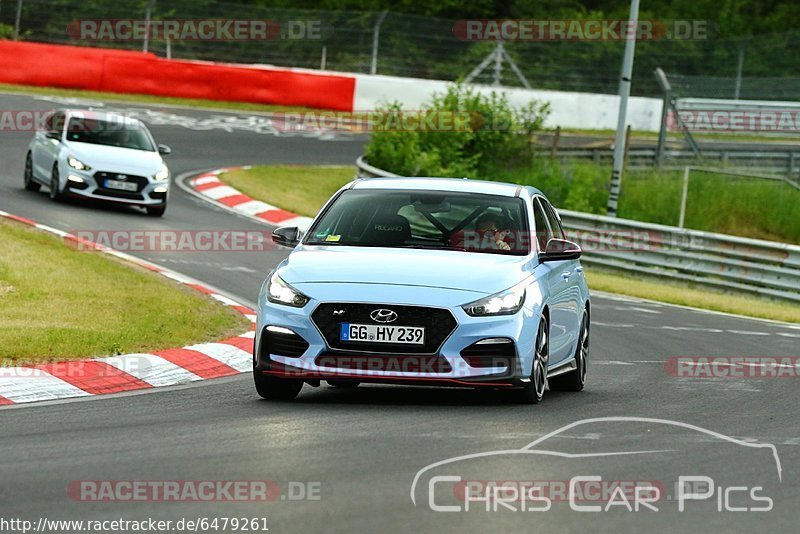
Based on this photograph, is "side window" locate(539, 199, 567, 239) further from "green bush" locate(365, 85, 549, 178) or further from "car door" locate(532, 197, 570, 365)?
"green bush" locate(365, 85, 549, 178)

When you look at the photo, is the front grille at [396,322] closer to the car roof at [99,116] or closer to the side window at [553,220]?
the side window at [553,220]

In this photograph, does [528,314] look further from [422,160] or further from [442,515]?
[422,160]

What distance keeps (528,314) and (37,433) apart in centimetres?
Result: 322

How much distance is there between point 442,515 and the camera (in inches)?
249

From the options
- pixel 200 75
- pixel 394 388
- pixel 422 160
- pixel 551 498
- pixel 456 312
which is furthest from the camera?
pixel 200 75

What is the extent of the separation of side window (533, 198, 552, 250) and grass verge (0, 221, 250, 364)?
10.3 ft

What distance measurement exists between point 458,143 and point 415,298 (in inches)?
893

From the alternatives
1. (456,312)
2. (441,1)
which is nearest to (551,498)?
(456,312)

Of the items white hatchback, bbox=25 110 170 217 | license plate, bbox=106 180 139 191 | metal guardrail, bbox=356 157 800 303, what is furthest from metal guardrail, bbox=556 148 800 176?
license plate, bbox=106 180 139 191

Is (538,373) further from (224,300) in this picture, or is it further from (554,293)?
(224,300)

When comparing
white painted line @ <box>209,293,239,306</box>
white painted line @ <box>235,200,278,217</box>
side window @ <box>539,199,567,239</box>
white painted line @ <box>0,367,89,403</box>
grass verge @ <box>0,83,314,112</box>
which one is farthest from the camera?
grass verge @ <box>0,83,314,112</box>

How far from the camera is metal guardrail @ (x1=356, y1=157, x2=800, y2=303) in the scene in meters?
24.4

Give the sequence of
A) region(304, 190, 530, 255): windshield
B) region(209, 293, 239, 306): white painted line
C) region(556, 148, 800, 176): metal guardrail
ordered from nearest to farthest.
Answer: region(304, 190, 530, 255): windshield
region(209, 293, 239, 306): white painted line
region(556, 148, 800, 176): metal guardrail

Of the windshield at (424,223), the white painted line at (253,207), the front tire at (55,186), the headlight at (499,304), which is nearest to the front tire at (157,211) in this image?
the front tire at (55,186)
